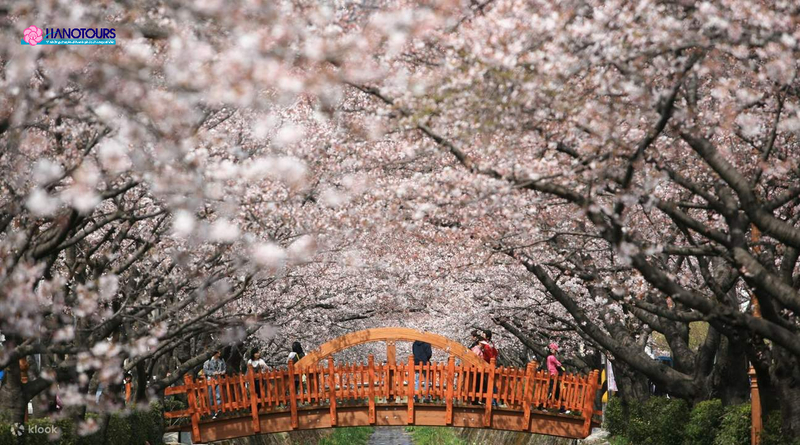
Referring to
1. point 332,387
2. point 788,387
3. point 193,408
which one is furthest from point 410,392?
point 788,387

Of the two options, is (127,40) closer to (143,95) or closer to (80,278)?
(143,95)

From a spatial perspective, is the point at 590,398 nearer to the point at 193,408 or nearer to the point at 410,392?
the point at 410,392

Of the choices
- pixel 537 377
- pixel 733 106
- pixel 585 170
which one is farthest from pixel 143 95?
pixel 537 377

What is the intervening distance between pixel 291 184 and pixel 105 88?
7195 mm

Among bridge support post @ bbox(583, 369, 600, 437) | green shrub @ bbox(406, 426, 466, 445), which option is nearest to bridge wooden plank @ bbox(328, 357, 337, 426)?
bridge support post @ bbox(583, 369, 600, 437)

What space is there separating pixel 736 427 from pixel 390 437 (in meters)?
35.3

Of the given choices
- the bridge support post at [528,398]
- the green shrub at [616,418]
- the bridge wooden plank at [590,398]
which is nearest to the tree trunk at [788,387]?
the bridge wooden plank at [590,398]

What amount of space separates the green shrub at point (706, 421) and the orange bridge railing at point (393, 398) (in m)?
3.19

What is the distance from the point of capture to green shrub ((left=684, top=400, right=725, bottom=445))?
56.1ft

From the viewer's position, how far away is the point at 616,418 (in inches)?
1042

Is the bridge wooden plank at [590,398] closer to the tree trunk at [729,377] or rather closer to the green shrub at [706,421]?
the green shrub at [706,421]

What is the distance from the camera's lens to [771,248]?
14.1m

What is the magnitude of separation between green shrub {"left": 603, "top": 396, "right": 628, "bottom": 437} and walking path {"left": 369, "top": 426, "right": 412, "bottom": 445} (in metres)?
18.6

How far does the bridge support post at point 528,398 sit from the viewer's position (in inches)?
819
